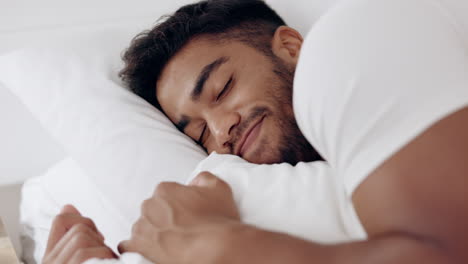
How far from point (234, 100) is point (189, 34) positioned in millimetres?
258

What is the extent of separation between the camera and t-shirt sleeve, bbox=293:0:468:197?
1.97 ft

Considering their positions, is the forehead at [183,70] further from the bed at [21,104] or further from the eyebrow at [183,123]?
the bed at [21,104]

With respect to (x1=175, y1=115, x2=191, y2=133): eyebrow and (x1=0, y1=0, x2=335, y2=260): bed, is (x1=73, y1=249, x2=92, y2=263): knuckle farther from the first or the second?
(x1=0, y1=0, x2=335, y2=260): bed

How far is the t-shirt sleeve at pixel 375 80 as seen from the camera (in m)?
0.60

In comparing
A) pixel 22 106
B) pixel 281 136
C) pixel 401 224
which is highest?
pixel 401 224

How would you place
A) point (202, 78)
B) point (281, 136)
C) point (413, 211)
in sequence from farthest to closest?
point (202, 78), point (281, 136), point (413, 211)

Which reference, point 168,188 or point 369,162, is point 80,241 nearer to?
point 168,188

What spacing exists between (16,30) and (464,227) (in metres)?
1.45

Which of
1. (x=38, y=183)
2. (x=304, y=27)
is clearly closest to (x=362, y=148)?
(x=304, y=27)

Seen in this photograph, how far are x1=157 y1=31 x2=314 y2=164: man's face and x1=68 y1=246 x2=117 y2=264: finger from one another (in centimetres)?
36

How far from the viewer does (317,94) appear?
65 centimetres

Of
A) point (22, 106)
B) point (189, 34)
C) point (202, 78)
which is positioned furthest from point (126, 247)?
point (22, 106)

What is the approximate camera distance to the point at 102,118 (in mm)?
1259

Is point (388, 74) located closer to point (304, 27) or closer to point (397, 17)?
point (397, 17)
